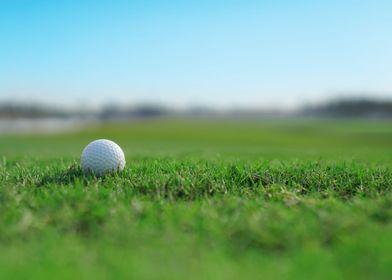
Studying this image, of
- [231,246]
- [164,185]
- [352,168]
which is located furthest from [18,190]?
[352,168]

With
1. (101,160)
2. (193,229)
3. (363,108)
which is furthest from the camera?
(363,108)

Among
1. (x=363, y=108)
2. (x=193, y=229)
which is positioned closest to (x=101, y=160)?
(x=193, y=229)

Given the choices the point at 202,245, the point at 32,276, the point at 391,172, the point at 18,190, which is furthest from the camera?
the point at 391,172

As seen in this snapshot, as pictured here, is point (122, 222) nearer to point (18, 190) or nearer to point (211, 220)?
point (211, 220)

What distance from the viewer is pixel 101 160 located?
445cm

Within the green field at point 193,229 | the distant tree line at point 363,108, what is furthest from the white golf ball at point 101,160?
the distant tree line at point 363,108

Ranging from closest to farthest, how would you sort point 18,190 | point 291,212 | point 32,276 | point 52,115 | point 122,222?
1. point 32,276
2. point 122,222
3. point 291,212
4. point 18,190
5. point 52,115

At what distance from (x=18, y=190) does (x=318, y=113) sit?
12996 centimetres

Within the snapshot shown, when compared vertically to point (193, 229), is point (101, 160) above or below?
above

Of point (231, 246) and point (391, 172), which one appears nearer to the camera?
point (231, 246)

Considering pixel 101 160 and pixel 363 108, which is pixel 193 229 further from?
pixel 363 108

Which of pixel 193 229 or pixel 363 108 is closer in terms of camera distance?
pixel 193 229

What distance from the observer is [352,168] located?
475 centimetres

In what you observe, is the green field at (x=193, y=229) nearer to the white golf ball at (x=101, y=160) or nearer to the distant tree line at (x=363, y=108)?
the white golf ball at (x=101, y=160)
